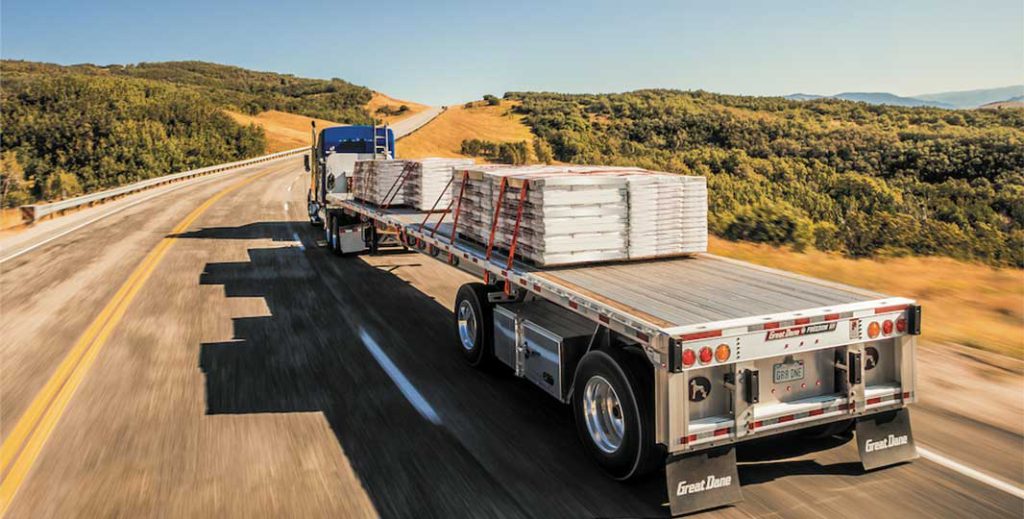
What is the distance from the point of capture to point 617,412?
5.63 meters

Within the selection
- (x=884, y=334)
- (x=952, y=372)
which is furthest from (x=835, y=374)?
(x=952, y=372)

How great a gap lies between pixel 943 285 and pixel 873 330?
9.13 metres

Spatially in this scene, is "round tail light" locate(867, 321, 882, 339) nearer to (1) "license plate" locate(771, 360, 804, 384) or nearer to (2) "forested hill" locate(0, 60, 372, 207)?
(1) "license plate" locate(771, 360, 804, 384)

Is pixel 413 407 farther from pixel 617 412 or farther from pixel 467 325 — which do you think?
pixel 617 412

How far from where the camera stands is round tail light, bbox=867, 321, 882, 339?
214 inches

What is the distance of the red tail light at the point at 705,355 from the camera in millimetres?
4914

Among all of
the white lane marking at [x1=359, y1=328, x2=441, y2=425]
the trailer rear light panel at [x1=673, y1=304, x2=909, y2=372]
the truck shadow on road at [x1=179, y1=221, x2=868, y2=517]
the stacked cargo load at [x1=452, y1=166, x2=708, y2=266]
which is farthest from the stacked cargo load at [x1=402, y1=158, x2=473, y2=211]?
the trailer rear light panel at [x1=673, y1=304, x2=909, y2=372]

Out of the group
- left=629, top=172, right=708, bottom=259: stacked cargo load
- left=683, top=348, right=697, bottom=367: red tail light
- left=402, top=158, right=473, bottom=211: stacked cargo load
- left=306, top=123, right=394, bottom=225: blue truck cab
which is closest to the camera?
left=683, top=348, right=697, bottom=367: red tail light

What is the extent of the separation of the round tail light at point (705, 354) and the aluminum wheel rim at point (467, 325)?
3.95 meters

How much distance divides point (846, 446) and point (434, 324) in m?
6.01

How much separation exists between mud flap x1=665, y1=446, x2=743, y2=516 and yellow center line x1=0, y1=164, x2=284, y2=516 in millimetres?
4678

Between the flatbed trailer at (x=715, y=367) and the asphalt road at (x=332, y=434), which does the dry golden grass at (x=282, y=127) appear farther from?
the flatbed trailer at (x=715, y=367)

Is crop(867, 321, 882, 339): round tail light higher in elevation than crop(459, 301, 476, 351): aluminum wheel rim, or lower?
higher

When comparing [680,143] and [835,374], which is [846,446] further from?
[680,143]
